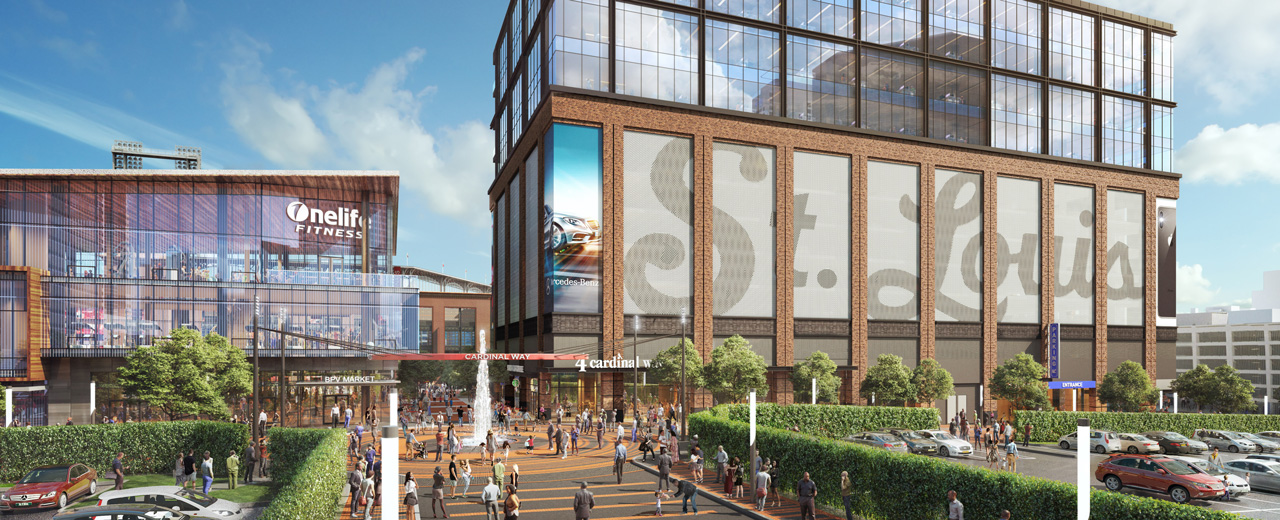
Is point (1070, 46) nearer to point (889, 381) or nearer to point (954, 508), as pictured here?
point (889, 381)

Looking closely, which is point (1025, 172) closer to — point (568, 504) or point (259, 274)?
point (568, 504)

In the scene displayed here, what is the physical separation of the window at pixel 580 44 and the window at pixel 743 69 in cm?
969

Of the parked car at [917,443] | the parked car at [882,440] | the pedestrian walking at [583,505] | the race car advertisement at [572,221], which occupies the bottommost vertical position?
the parked car at [917,443]

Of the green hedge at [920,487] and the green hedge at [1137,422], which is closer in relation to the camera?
the green hedge at [920,487]

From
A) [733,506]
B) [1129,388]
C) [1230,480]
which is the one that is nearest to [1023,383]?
[1129,388]

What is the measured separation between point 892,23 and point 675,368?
4228 centimetres

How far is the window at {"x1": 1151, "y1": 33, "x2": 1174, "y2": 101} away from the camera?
8500 centimetres

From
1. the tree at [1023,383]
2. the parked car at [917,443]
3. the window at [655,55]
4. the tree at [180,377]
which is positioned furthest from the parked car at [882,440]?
the tree at [180,377]

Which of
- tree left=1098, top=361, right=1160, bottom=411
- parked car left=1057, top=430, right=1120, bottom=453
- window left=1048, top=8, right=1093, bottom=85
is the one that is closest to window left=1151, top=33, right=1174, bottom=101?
window left=1048, top=8, right=1093, bottom=85

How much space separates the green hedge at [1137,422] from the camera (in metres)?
52.0

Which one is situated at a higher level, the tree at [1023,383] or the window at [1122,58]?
the window at [1122,58]

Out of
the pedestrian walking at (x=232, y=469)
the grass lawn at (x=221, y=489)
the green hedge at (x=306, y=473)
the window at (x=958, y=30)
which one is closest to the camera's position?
the green hedge at (x=306, y=473)

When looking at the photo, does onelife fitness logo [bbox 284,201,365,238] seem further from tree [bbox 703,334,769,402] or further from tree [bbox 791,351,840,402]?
tree [bbox 791,351,840,402]

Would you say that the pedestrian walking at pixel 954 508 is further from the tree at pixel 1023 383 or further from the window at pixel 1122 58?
the window at pixel 1122 58
